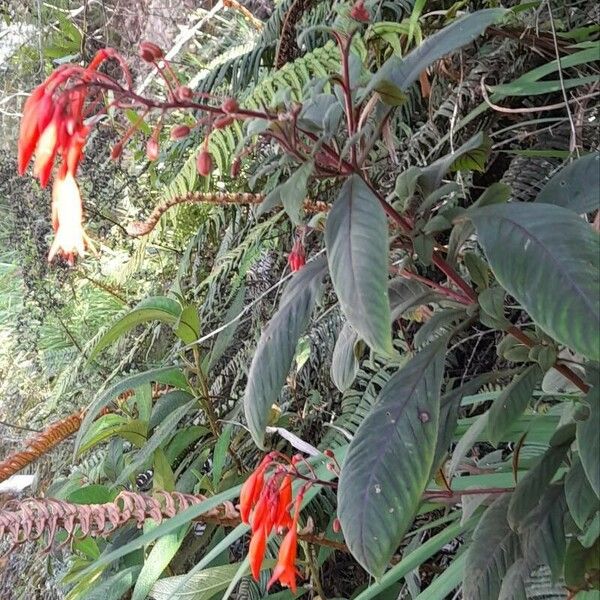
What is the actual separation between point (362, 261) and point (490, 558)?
12.2 inches

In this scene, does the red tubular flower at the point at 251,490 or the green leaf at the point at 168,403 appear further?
the green leaf at the point at 168,403

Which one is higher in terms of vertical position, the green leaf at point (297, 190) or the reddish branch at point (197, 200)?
the green leaf at point (297, 190)

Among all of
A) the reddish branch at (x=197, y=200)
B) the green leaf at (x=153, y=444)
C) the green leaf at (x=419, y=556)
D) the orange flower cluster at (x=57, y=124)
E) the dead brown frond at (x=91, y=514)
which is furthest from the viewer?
the reddish branch at (x=197, y=200)

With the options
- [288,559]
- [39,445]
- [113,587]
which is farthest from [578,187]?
[39,445]

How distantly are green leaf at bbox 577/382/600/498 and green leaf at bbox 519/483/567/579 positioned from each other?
4.7 inches

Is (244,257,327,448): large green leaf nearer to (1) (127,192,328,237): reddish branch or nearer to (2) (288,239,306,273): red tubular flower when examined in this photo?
(2) (288,239,306,273): red tubular flower

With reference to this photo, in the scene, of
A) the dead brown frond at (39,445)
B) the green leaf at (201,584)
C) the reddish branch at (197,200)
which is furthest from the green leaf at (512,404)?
the dead brown frond at (39,445)

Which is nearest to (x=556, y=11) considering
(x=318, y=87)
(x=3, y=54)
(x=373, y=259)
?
(x=318, y=87)

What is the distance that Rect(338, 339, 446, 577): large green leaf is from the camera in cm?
46

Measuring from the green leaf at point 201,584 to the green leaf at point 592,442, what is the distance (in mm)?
660

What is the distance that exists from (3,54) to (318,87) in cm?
175

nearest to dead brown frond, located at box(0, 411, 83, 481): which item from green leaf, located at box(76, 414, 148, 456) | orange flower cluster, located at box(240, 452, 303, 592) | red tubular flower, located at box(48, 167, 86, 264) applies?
green leaf, located at box(76, 414, 148, 456)

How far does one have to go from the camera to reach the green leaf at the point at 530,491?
21.9 inches

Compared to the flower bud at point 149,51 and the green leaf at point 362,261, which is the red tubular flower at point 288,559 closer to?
the green leaf at point 362,261
